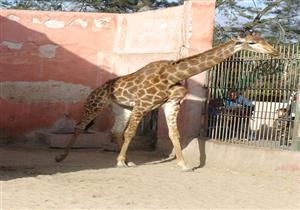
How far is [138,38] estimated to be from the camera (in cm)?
1058

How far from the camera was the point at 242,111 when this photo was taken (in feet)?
28.2

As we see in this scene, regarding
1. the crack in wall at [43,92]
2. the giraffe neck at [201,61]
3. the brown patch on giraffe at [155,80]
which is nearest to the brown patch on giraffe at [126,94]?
the brown patch on giraffe at [155,80]

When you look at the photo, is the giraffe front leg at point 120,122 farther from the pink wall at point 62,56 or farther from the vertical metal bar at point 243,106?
the vertical metal bar at point 243,106

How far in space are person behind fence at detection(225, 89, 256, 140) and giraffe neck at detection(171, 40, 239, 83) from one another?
3.25 ft

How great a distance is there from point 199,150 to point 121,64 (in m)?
2.91

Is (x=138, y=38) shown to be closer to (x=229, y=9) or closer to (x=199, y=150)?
(x=199, y=150)

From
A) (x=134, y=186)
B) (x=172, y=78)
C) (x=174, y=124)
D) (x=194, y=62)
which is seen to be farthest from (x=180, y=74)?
(x=134, y=186)

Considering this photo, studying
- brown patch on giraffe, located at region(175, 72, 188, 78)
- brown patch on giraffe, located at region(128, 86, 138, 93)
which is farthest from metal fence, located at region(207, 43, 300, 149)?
brown patch on giraffe, located at region(128, 86, 138, 93)

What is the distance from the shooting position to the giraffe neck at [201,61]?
7914 millimetres

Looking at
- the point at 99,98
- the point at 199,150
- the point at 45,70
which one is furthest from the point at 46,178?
the point at 45,70

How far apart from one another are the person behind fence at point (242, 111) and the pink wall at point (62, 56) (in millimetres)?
1814

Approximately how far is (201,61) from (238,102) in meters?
1.11

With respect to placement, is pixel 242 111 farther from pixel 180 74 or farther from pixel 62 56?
pixel 62 56

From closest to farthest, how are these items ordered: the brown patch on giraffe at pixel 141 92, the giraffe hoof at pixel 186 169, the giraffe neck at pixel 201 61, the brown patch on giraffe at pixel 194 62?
1. the giraffe neck at pixel 201 61
2. the giraffe hoof at pixel 186 169
3. the brown patch on giraffe at pixel 194 62
4. the brown patch on giraffe at pixel 141 92
